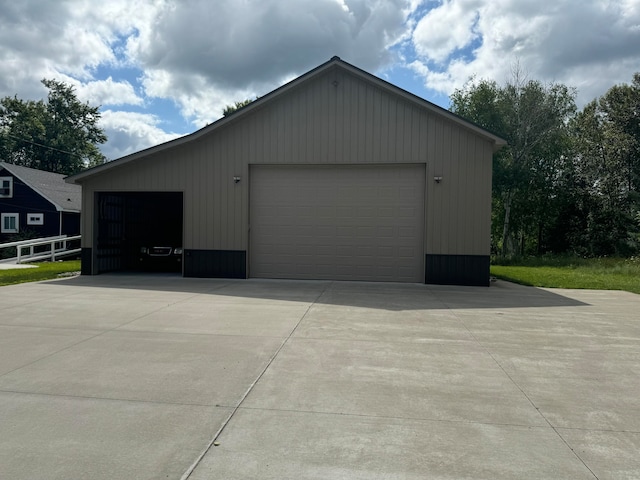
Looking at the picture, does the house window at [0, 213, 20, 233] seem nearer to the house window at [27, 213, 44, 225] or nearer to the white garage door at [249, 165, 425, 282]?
the house window at [27, 213, 44, 225]

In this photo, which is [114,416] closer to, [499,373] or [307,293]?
[499,373]

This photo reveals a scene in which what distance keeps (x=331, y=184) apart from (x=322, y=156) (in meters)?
0.82

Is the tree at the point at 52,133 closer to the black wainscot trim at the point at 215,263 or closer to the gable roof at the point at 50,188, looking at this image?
the gable roof at the point at 50,188

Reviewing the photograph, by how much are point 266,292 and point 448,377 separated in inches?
247

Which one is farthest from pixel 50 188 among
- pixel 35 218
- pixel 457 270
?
pixel 457 270

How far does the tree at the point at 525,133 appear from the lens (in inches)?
1026

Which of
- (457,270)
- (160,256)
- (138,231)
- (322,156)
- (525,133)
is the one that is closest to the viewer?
(457,270)

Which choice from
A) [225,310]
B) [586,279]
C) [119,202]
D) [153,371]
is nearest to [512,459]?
[153,371]

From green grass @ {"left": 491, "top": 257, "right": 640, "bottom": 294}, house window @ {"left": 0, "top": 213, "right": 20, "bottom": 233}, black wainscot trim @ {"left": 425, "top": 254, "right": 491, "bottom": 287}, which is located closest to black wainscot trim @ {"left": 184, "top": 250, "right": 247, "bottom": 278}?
black wainscot trim @ {"left": 425, "top": 254, "right": 491, "bottom": 287}

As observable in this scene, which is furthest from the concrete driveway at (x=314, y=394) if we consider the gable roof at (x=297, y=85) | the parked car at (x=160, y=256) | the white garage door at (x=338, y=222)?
the parked car at (x=160, y=256)

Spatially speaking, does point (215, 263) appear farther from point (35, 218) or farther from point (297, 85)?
point (35, 218)

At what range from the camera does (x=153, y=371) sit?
461 centimetres

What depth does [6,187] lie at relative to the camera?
27.6 m

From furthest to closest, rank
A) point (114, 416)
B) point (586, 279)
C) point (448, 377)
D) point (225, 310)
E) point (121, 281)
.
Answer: point (586, 279) < point (121, 281) < point (225, 310) < point (448, 377) < point (114, 416)
